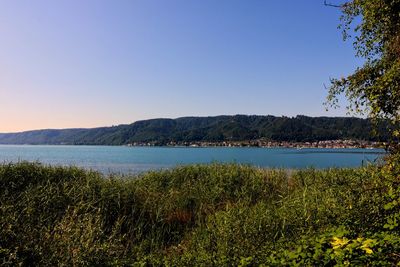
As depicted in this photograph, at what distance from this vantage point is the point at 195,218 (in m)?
12.3

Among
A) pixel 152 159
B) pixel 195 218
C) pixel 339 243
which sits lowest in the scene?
pixel 152 159

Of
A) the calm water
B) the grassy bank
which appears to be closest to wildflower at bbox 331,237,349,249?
the grassy bank

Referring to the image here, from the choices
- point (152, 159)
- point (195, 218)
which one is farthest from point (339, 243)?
point (152, 159)

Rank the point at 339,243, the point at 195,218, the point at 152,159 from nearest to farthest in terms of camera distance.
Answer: the point at 339,243
the point at 195,218
the point at 152,159

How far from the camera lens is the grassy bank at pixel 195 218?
6422 millimetres

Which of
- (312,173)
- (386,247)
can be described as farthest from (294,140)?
(386,247)

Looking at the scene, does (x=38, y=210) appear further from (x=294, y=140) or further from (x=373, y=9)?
(x=294, y=140)

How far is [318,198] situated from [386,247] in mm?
5949

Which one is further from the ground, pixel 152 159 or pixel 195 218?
pixel 195 218

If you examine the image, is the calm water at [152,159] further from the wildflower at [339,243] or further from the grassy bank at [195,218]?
the wildflower at [339,243]

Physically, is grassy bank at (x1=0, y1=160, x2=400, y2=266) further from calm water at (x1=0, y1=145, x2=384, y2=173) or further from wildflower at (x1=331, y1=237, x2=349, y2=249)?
calm water at (x1=0, y1=145, x2=384, y2=173)

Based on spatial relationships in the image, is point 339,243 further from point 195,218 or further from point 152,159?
point 152,159

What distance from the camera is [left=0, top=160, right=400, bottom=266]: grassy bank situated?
21.1 feet

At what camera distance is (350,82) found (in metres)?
10.6
